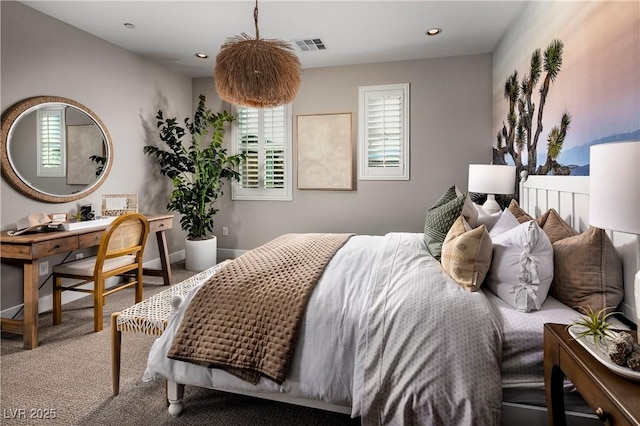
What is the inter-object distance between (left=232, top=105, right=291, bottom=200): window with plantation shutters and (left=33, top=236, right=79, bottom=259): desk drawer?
2.39 meters

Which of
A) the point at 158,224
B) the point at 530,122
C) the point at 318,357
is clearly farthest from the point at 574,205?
the point at 158,224

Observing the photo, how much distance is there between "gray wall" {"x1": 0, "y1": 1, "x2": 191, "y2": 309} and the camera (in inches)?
112

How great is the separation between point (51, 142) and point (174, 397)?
2673 mm

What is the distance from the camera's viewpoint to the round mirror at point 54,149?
2865 mm

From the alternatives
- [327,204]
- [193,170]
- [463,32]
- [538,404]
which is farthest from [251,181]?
[538,404]

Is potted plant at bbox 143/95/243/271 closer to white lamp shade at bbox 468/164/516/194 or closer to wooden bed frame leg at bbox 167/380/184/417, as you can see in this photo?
wooden bed frame leg at bbox 167/380/184/417

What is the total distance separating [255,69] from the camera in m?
2.29

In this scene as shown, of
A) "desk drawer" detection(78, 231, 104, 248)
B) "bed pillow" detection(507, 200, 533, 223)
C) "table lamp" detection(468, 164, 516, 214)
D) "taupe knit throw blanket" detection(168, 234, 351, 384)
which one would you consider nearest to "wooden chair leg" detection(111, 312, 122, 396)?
"taupe knit throw blanket" detection(168, 234, 351, 384)

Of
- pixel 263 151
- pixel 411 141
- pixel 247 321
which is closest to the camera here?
pixel 247 321

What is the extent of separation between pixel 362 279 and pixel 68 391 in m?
1.76

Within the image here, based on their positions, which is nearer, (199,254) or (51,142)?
(51,142)

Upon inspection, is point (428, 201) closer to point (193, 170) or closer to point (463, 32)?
point (463, 32)

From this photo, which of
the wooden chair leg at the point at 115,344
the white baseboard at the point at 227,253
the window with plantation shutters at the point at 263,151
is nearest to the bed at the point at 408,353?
the wooden chair leg at the point at 115,344

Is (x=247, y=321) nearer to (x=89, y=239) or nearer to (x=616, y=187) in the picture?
(x=616, y=187)
